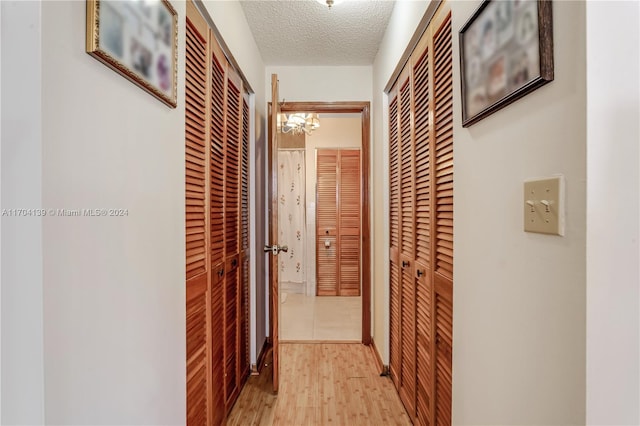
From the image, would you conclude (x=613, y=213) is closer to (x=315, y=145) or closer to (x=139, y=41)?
(x=139, y=41)

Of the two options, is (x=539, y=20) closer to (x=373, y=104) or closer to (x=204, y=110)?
(x=204, y=110)

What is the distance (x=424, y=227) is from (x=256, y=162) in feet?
4.90

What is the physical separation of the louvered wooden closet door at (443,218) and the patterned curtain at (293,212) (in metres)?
3.39


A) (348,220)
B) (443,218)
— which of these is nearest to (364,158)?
(443,218)

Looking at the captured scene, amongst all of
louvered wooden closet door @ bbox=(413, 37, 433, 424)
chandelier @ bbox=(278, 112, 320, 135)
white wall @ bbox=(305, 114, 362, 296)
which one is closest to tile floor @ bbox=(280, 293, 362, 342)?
white wall @ bbox=(305, 114, 362, 296)

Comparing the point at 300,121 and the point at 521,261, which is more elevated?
the point at 300,121

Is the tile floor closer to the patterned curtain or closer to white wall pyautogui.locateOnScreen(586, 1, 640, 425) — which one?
the patterned curtain

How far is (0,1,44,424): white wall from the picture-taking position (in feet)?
1.91

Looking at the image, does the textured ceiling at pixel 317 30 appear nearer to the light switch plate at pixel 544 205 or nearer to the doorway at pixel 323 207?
the light switch plate at pixel 544 205

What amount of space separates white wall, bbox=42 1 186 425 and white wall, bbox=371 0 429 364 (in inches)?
54.2

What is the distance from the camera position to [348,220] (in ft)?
15.6

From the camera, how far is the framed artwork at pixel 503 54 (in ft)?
2.15

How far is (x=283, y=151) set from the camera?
473cm

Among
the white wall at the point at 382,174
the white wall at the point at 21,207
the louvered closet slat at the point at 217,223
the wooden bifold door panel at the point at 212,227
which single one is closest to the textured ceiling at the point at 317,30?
the white wall at the point at 382,174
